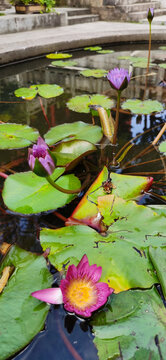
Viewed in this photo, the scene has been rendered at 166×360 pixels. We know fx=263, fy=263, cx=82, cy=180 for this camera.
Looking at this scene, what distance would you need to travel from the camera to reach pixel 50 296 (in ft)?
2.15

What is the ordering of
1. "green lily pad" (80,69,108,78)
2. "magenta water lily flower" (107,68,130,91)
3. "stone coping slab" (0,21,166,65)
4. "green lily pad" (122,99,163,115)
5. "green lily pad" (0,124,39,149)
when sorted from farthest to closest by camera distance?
"stone coping slab" (0,21,166,65), "green lily pad" (80,69,108,78), "green lily pad" (122,99,163,115), "green lily pad" (0,124,39,149), "magenta water lily flower" (107,68,130,91)

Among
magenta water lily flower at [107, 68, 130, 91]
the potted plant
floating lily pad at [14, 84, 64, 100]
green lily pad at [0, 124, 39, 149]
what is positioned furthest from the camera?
the potted plant

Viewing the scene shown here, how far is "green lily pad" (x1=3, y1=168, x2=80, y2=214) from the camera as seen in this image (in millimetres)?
982

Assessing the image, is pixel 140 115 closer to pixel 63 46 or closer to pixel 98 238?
pixel 98 238

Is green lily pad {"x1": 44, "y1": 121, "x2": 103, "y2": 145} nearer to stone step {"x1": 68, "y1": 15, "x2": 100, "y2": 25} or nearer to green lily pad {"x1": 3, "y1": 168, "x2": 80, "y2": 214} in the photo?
green lily pad {"x1": 3, "y1": 168, "x2": 80, "y2": 214}

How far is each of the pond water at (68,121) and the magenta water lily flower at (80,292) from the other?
0.06 meters

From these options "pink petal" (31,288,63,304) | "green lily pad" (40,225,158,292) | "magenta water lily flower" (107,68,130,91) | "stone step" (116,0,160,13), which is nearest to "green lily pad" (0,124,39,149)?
"magenta water lily flower" (107,68,130,91)

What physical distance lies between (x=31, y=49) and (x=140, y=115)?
6.65 ft

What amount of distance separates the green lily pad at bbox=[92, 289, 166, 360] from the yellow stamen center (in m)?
0.05

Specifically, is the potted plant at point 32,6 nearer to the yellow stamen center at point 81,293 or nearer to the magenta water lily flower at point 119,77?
the magenta water lily flower at point 119,77

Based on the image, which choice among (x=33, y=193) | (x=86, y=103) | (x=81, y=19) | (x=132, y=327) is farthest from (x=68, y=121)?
(x=81, y=19)

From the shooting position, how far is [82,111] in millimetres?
1753

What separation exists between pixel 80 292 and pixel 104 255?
0.13 m

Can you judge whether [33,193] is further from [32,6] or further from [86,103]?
[32,6]
